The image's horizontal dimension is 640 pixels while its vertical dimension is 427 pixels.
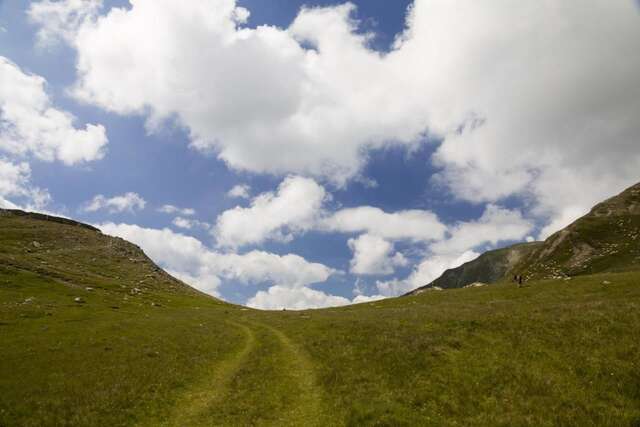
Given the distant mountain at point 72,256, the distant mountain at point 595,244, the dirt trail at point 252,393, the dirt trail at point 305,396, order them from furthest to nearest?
the distant mountain at point 595,244
the distant mountain at point 72,256
the dirt trail at point 252,393
the dirt trail at point 305,396

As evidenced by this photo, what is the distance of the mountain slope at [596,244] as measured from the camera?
10412 cm

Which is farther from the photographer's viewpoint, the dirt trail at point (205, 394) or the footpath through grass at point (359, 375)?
the dirt trail at point (205, 394)

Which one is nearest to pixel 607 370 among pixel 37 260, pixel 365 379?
pixel 365 379

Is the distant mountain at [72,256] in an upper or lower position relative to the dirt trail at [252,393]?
upper

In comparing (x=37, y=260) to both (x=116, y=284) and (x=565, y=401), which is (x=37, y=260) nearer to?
(x=116, y=284)

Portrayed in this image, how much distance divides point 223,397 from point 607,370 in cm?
2037

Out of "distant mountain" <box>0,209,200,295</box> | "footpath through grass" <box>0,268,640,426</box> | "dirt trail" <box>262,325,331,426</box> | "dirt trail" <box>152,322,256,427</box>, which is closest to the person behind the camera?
"footpath through grass" <box>0,268,640,426</box>

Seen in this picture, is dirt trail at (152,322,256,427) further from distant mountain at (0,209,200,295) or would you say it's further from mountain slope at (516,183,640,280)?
mountain slope at (516,183,640,280)

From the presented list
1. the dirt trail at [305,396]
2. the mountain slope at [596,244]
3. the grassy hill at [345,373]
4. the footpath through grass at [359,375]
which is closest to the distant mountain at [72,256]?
the grassy hill at [345,373]

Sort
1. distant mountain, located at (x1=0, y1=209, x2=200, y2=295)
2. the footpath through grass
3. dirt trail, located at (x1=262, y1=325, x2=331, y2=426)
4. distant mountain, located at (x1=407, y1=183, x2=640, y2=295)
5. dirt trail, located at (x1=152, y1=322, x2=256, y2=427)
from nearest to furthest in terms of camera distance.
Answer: the footpath through grass
dirt trail, located at (x1=262, y1=325, x2=331, y2=426)
dirt trail, located at (x1=152, y1=322, x2=256, y2=427)
distant mountain, located at (x1=0, y1=209, x2=200, y2=295)
distant mountain, located at (x1=407, y1=183, x2=640, y2=295)

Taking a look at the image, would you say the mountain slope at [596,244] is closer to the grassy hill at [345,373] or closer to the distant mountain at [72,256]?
the grassy hill at [345,373]

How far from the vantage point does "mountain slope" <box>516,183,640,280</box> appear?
104 m

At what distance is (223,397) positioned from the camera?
77.6 ft

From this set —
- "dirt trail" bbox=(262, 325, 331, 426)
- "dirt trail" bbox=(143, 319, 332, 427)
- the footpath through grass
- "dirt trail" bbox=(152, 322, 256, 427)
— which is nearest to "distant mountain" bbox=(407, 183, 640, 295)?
the footpath through grass
